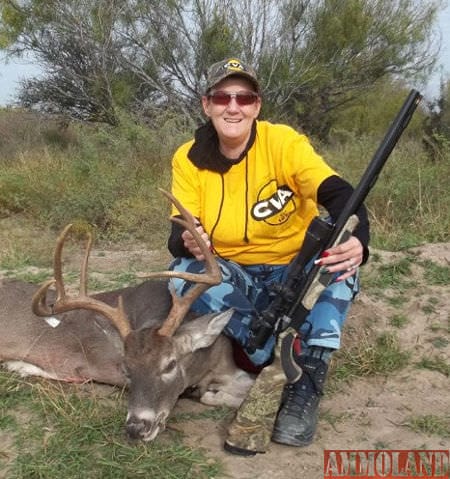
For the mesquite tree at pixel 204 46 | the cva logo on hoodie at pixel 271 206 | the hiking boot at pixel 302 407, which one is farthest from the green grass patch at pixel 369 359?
the mesquite tree at pixel 204 46

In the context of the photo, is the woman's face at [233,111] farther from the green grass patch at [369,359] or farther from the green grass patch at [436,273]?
the green grass patch at [436,273]

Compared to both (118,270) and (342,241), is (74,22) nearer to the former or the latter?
(118,270)

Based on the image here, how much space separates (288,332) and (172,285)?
0.82 meters

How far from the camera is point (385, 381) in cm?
333

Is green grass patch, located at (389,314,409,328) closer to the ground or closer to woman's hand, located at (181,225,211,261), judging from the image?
the ground

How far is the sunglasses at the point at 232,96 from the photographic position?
10.3 feet

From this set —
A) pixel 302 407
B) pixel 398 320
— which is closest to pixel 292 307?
pixel 302 407

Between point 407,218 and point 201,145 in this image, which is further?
point 407,218

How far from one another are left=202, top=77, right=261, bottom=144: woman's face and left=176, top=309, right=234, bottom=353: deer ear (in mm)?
943

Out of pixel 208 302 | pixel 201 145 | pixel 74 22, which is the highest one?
pixel 74 22

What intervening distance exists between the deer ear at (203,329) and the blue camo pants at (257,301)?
181 mm

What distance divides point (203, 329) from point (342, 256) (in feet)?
2.66

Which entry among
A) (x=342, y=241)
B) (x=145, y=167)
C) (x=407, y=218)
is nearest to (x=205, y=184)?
(x=342, y=241)

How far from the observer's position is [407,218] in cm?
569
